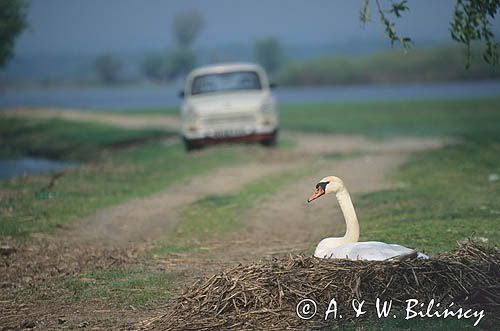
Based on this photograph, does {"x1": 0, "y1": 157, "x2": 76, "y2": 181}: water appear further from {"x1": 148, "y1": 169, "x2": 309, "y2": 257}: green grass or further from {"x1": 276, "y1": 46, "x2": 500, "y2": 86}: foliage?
{"x1": 276, "y1": 46, "x2": 500, "y2": 86}: foliage

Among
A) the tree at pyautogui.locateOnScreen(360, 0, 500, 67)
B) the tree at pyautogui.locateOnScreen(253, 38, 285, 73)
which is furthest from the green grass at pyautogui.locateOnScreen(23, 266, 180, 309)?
the tree at pyautogui.locateOnScreen(253, 38, 285, 73)

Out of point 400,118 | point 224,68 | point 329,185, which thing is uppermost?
point 224,68

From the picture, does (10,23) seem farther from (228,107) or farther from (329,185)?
(329,185)

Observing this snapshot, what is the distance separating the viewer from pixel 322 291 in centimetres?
802

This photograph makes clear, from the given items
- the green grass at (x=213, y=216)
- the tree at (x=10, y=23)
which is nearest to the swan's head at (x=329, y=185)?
the green grass at (x=213, y=216)

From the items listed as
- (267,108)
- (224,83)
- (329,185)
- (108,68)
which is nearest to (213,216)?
(329,185)

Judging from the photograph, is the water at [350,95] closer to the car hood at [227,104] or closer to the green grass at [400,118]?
the green grass at [400,118]

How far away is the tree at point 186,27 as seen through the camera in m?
169

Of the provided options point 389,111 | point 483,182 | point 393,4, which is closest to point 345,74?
point 389,111

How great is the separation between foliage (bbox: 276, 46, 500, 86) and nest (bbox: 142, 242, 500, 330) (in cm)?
7386

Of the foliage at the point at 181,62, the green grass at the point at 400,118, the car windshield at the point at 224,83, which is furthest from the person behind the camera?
the foliage at the point at 181,62

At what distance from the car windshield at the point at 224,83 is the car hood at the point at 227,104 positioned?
822mm

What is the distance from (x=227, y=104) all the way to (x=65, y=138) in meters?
13.6

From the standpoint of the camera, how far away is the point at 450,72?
8975 centimetres
